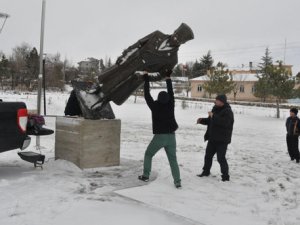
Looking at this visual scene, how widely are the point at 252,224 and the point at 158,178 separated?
2.52 meters

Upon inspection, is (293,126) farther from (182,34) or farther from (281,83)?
(281,83)

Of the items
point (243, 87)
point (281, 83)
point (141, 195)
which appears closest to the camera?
point (141, 195)

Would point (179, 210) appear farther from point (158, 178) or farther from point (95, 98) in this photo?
Result: point (95, 98)

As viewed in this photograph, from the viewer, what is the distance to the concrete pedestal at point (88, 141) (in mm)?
7625

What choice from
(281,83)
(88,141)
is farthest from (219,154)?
(281,83)

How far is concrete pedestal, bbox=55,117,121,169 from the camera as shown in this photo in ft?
25.0

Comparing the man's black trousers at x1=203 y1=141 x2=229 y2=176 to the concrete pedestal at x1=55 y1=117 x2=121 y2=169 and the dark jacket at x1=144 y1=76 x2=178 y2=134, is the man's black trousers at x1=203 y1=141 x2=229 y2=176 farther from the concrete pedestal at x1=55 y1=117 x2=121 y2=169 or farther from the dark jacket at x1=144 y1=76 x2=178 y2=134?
the concrete pedestal at x1=55 y1=117 x2=121 y2=169

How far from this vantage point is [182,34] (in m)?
6.92

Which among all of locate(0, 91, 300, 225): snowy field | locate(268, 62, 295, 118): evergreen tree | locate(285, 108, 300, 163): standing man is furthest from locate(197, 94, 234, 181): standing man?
locate(268, 62, 295, 118): evergreen tree

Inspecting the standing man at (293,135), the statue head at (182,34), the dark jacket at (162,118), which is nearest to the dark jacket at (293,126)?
the standing man at (293,135)

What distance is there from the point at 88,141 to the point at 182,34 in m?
2.56

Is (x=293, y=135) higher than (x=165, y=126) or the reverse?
the reverse

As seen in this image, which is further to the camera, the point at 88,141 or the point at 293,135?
the point at 293,135

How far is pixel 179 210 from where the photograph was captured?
211 inches
